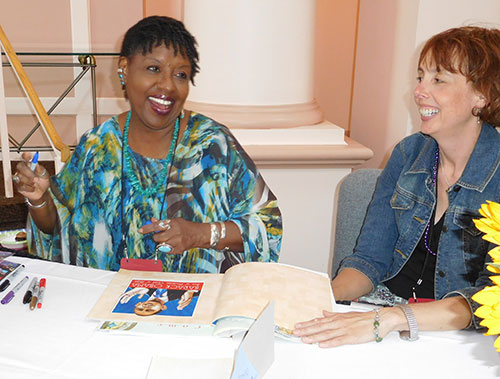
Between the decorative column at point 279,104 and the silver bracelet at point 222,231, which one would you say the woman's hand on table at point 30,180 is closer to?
the silver bracelet at point 222,231

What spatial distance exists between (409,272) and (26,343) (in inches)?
42.7

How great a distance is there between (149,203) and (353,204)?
65cm

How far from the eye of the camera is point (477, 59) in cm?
→ 157

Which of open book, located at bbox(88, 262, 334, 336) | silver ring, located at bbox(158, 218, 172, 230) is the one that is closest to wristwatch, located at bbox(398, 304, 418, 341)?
open book, located at bbox(88, 262, 334, 336)

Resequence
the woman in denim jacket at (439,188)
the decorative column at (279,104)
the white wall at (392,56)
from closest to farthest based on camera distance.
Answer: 1. the woman in denim jacket at (439,188)
2. the white wall at (392,56)
3. the decorative column at (279,104)

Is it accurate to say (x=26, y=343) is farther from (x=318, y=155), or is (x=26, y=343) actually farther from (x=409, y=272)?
(x=318, y=155)

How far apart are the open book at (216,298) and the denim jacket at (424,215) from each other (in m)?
0.45

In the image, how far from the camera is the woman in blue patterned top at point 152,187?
1567 millimetres

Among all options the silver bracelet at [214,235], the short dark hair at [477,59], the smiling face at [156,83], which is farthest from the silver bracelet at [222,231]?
the short dark hair at [477,59]

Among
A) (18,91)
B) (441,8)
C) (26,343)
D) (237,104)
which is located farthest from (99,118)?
(26,343)

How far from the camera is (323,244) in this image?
2.81 meters

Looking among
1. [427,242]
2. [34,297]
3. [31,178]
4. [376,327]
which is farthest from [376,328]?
[31,178]

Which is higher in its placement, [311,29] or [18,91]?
[311,29]

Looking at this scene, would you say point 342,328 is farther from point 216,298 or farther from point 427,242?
point 427,242
